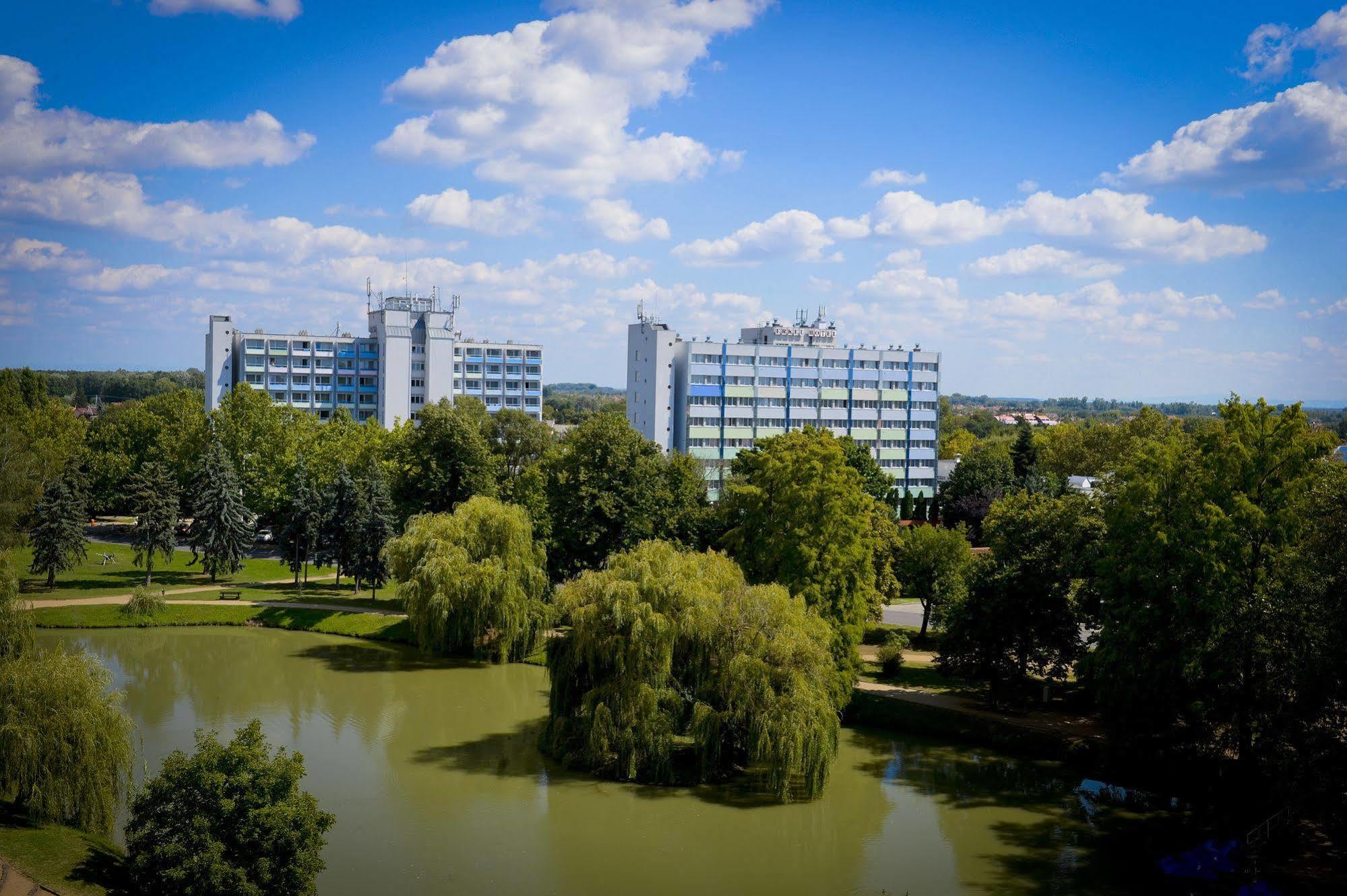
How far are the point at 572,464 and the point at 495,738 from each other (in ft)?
46.2

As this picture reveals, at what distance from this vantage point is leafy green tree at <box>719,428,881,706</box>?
30.3 metres

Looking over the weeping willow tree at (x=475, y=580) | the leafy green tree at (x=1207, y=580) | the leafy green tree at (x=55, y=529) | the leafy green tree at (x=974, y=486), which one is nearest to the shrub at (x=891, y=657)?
the leafy green tree at (x=1207, y=580)

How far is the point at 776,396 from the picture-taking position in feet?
235

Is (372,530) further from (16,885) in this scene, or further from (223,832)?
(223,832)

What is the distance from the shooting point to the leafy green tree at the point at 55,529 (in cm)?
4284

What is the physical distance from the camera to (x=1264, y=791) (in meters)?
22.3

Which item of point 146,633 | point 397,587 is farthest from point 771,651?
point 146,633

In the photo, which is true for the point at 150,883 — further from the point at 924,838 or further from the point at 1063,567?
the point at 1063,567

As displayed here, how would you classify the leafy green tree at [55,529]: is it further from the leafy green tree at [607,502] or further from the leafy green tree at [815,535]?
the leafy green tree at [815,535]

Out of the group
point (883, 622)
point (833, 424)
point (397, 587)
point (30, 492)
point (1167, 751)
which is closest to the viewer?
point (1167, 751)

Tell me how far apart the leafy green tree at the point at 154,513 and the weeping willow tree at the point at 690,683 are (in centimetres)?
2617

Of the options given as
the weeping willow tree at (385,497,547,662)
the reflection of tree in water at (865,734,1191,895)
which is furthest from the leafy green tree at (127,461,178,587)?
the reflection of tree in water at (865,734,1191,895)

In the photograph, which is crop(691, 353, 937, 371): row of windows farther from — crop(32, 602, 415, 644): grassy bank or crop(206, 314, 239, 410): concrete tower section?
crop(206, 314, 239, 410): concrete tower section

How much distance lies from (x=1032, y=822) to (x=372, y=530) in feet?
99.5
